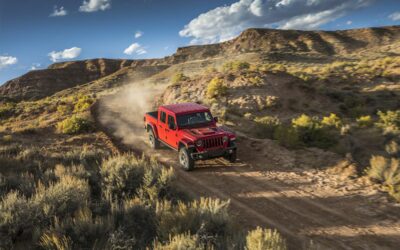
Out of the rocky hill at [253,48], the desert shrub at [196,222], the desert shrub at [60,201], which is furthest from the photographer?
the rocky hill at [253,48]

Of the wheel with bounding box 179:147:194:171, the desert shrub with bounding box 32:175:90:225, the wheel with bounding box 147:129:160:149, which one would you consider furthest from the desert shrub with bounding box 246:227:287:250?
the wheel with bounding box 147:129:160:149

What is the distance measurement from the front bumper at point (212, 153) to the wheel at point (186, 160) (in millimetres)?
215

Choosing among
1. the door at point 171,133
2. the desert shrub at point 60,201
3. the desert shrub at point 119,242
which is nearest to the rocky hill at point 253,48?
the door at point 171,133

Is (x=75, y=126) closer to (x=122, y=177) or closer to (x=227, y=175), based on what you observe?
(x=227, y=175)

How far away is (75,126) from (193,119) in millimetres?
9247

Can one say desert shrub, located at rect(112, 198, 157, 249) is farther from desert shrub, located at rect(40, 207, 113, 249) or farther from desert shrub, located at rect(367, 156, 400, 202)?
desert shrub, located at rect(367, 156, 400, 202)

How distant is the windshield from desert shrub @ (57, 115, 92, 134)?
8.81 meters

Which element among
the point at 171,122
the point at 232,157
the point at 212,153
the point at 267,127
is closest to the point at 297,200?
the point at 212,153

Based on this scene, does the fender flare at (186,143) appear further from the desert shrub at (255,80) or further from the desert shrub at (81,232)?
the desert shrub at (255,80)

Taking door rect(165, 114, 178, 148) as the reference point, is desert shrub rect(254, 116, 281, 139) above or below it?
below

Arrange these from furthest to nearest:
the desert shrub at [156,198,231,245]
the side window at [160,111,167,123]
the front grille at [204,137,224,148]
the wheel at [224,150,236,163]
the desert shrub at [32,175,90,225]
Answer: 1. the side window at [160,111,167,123]
2. the wheel at [224,150,236,163]
3. the front grille at [204,137,224,148]
4. the desert shrub at [32,175,90,225]
5. the desert shrub at [156,198,231,245]

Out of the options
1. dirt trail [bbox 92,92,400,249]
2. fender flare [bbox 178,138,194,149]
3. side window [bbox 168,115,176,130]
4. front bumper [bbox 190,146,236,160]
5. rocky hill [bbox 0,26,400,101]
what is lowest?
dirt trail [bbox 92,92,400,249]

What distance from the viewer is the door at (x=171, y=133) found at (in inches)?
499

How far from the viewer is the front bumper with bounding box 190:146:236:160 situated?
37.5ft
